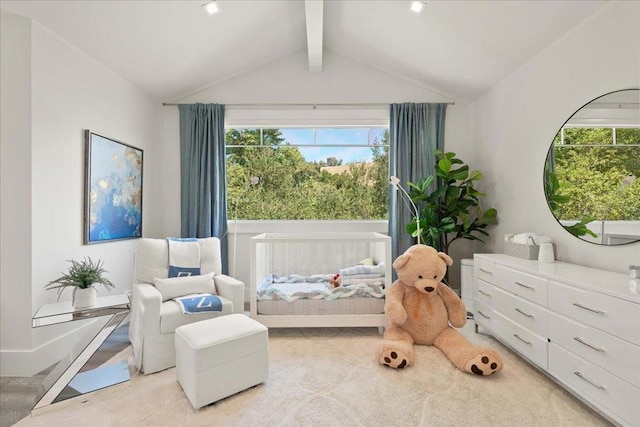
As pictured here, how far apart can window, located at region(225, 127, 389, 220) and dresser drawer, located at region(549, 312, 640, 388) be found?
251cm

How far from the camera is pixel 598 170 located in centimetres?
234

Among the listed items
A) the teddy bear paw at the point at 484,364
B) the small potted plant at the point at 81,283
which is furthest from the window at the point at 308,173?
the teddy bear paw at the point at 484,364

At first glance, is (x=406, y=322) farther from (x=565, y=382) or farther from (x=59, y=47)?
(x=59, y=47)

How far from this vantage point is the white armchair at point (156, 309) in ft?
7.73

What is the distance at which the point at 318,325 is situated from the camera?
3010 millimetres

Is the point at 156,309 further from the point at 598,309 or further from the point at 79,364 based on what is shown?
the point at 598,309

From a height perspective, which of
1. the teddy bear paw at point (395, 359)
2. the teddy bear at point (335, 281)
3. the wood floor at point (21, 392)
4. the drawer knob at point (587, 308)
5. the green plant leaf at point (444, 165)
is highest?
the green plant leaf at point (444, 165)

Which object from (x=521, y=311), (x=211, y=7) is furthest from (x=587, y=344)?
(x=211, y=7)

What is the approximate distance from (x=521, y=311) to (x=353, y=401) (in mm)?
1321

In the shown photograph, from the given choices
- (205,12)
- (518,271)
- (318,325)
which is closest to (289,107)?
(205,12)

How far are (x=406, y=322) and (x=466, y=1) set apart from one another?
2.57 metres

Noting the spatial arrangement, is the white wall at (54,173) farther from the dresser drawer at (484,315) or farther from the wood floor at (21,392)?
the dresser drawer at (484,315)

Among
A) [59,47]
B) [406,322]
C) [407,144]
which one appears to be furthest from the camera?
[407,144]

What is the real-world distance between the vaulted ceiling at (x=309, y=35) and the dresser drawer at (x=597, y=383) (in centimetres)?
230
